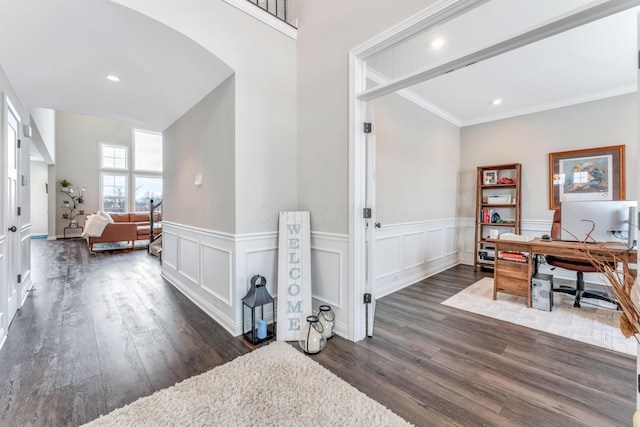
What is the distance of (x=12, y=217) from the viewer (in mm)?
2738

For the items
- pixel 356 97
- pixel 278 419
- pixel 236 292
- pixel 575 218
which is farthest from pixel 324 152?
pixel 575 218

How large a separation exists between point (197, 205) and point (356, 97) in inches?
84.1

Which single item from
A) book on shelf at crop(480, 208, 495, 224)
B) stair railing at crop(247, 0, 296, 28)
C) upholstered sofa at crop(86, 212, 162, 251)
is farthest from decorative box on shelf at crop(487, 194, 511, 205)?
upholstered sofa at crop(86, 212, 162, 251)

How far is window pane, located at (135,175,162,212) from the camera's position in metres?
9.74

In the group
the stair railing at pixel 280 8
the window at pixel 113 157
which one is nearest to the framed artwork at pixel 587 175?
the stair railing at pixel 280 8

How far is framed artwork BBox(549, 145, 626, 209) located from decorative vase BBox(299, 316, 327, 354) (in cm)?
378

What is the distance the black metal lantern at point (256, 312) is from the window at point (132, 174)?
369 inches

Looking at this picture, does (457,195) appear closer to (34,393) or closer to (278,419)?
(278,419)

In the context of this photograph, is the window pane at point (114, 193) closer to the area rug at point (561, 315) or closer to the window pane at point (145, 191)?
the window pane at point (145, 191)

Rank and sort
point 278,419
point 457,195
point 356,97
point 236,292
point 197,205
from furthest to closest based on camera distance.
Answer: point 457,195 → point 197,205 → point 236,292 → point 356,97 → point 278,419

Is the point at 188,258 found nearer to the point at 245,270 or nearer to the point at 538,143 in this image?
the point at 245,270

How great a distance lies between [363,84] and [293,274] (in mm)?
1792

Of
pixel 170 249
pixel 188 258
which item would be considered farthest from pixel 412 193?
pixel 170 249

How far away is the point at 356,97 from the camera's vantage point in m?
2.26
